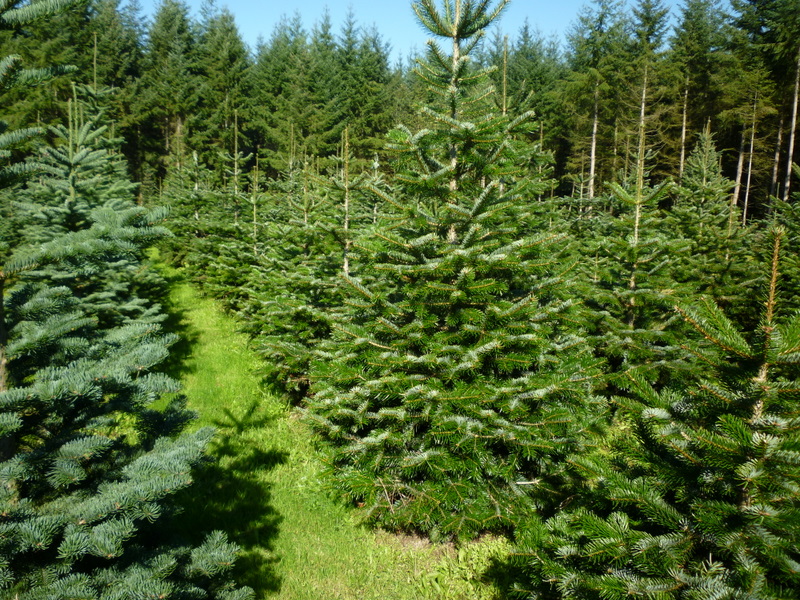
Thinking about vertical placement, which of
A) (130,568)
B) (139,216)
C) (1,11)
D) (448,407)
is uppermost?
(1,11)

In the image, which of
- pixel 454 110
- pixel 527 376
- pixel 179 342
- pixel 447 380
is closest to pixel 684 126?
pixel 454 110

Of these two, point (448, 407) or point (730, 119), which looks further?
point (730, 119)

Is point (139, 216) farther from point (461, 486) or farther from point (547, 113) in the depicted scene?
point (547, 113)

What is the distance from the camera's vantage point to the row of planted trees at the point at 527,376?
2225mm

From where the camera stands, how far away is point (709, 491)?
2.35 metres

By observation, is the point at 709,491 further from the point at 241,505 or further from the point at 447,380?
the point at 241,505

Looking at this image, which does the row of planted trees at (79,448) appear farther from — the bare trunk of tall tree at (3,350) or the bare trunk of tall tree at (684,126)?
the bare trunk of tall tree at (684,126)

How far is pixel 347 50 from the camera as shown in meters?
38.4

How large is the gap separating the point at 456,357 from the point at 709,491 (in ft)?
9.53

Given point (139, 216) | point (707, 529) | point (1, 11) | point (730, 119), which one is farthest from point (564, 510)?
point (730, 119)

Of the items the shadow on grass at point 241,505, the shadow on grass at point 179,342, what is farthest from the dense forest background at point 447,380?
the shadow on grass at point 179,342

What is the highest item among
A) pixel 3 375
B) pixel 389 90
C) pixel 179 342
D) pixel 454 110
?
pixel 389 90

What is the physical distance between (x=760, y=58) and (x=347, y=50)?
30.1 metres

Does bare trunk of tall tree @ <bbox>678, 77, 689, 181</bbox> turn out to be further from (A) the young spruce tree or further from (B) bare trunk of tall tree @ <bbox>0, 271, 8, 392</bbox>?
(B) bare trunk of tall tree @ <bbox>0, 271, 8, 392</bbox>
